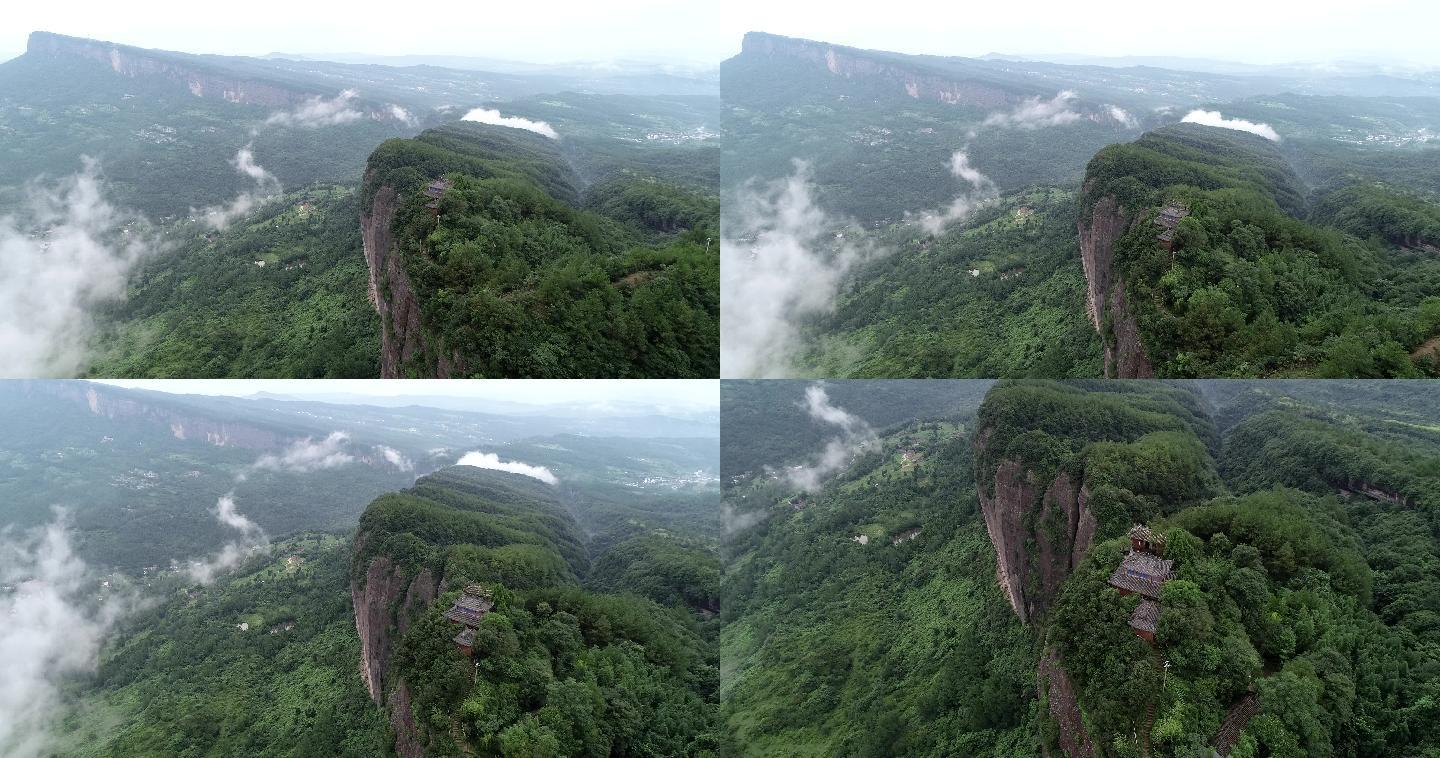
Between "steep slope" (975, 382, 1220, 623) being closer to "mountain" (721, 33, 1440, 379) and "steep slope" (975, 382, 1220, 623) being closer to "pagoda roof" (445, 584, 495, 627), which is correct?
"mountain" (721, 33, 1440, 379)

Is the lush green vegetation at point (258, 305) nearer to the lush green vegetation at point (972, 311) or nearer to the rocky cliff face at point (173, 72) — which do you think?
the lush green vegetation at point (972, 311)

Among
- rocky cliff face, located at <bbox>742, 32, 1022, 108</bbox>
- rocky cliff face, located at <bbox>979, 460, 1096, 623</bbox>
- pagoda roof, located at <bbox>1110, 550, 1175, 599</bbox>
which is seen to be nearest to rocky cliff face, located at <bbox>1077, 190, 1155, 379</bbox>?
rocky cliff face, located at <bbox>979, 460, 1096, 623</bbox>

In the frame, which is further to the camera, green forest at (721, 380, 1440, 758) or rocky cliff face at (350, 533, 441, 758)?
rocky cliff face at (350, 533, 441, 758)

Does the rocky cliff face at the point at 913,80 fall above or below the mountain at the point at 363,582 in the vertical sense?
above

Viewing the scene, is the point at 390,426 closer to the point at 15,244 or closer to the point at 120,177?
the point at 15,244

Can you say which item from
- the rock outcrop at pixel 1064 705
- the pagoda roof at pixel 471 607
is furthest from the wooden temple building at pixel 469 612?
the rock outcrop at pixel 1064 705
